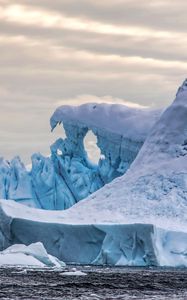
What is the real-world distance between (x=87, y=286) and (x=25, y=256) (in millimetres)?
9745

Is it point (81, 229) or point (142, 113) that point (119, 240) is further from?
point (142, 113)

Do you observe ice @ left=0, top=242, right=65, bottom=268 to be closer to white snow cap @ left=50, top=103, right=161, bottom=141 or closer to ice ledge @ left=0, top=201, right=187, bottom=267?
ice ledge @ left=0, top=201, right=187, bottom=267

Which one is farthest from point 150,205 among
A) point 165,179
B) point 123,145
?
point 123,145

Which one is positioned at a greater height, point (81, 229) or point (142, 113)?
point (142, 113)

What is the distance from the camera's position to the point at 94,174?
172ft

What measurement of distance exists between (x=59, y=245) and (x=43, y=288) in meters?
15.0

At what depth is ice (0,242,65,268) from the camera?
3372cm

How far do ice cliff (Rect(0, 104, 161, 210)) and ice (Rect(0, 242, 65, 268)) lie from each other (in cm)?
1590

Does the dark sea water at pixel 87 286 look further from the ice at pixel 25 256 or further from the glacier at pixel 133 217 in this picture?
the glacier at pixel 133 217

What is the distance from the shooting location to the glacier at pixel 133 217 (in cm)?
3775

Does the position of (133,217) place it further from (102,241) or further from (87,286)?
(87,286)

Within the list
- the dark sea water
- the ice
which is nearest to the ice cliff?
the ice

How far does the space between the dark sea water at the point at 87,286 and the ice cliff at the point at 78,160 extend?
18591 mm

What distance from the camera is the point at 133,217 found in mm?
41562
